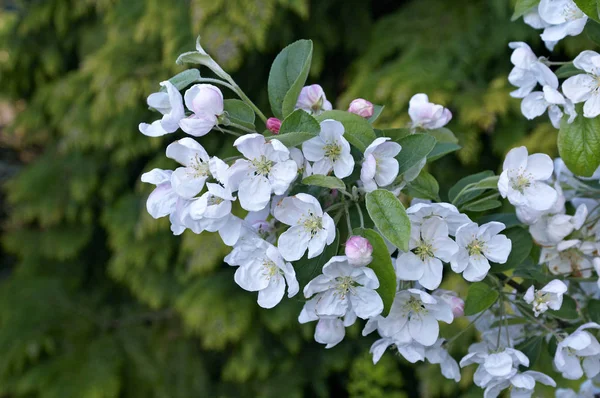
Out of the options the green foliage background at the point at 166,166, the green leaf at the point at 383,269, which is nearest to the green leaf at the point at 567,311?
the green leaf at the point at 383,269

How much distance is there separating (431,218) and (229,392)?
67.6 inches

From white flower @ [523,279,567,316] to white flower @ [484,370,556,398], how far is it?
0.07 m

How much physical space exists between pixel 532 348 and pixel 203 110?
48cm

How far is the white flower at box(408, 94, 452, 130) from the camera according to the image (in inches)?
29.0

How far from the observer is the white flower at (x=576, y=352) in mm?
658

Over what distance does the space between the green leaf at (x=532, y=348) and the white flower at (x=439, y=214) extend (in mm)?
227

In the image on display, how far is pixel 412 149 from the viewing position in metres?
0.62

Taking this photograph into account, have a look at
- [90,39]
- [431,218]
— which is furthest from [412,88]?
[90,39]

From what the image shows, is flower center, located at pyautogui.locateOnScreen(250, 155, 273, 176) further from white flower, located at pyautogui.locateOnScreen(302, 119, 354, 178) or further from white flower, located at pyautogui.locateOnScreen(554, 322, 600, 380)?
white flower, located at pyautogui.locateOnScreen(554, 322, 600, 380)

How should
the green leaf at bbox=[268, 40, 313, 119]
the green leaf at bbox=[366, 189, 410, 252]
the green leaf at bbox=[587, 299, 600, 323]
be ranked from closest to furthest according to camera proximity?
1. the green leaf at bbox=[366, 189, 410, 252]
2. the green leaf at bbox=[268, 40, 313, 119]
3. the green leaf at bbox=[587, 299, 600, 323]

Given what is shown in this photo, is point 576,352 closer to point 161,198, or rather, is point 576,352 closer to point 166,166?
point 161,198

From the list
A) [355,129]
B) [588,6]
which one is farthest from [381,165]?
[588,6]

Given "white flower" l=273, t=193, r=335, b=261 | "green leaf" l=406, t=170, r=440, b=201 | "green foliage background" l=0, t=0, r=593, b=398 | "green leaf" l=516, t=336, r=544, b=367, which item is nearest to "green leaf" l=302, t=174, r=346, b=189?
"white flower" l=273, t=193, r=335, b=261

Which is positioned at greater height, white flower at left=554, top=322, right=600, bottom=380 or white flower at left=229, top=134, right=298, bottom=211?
white flower at left=229, top=134, right=298, bottom=211
